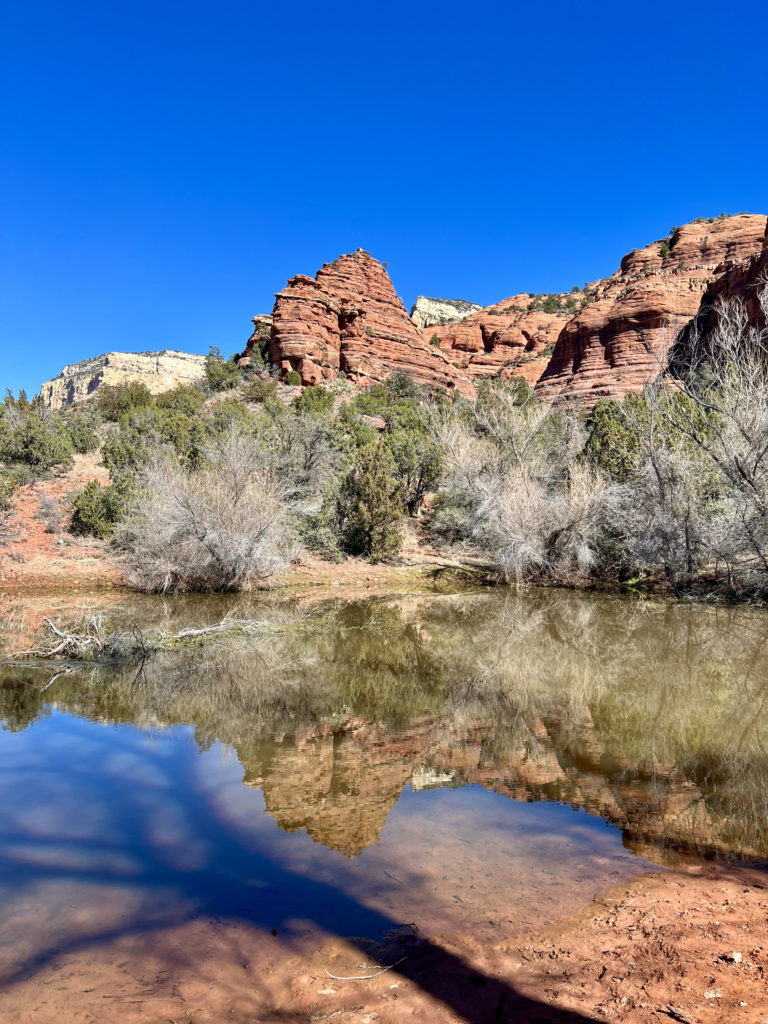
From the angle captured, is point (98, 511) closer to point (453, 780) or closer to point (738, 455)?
point (453, 780)

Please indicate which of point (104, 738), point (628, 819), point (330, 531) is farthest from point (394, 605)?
point (628, 819)

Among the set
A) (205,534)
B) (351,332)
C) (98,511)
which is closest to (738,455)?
(205,534)

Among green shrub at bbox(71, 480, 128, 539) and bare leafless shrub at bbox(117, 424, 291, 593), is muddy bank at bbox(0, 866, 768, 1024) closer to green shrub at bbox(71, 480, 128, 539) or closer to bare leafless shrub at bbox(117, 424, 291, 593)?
bare leafless shrub at bbox(117, 424, 291, 593)

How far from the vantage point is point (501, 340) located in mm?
81000

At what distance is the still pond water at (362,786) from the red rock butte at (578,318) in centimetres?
3976

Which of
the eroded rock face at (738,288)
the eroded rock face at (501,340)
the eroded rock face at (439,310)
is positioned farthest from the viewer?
the eroded rock face at (439,310)

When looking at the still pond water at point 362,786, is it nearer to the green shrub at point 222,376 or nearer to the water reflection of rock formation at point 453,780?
the water reflection of rock formation at point 453,780

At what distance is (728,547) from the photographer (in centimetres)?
1644

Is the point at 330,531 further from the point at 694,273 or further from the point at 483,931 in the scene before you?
the point at 694,273

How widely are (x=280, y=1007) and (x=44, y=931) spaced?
1.64 meters

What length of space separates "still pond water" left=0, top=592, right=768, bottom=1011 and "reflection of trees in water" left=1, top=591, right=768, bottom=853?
0.04 meters

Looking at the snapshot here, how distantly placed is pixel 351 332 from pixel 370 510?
4075cm

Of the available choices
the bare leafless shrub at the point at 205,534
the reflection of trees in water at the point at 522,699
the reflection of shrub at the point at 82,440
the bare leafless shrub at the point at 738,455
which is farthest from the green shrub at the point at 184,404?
the bare leafless shrub at the point at 738,455

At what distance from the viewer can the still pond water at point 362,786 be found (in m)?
3.81
